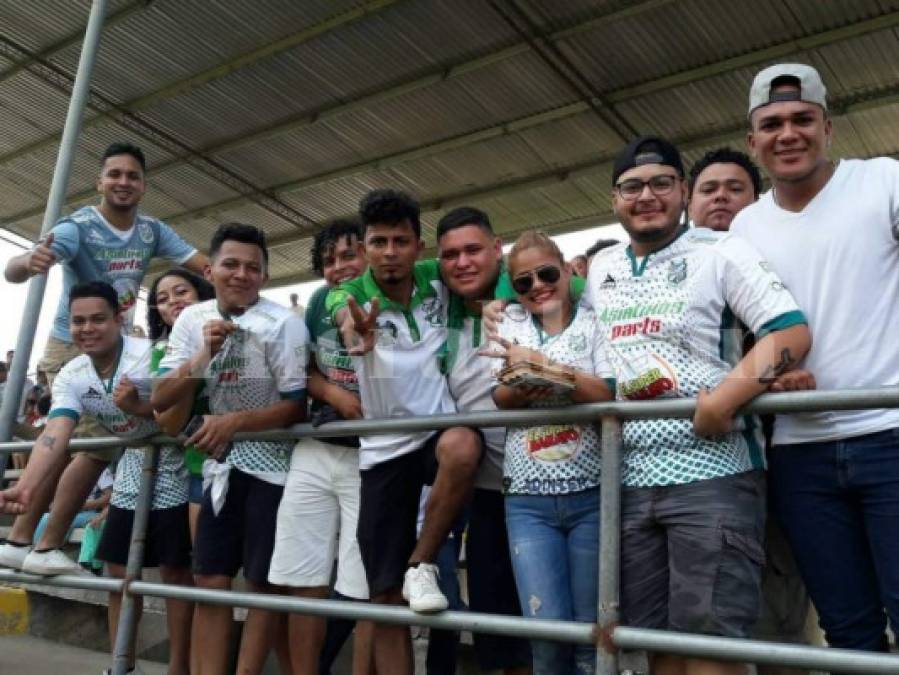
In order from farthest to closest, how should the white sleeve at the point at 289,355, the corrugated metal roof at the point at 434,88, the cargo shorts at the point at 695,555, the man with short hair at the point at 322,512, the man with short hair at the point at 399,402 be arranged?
the corrugated metal roof at the point at 434,88
the white sleeve at the point at 289,355
the man with short hair at the point at 322,512
the man with short hair at the point at 399,402
the cargo shorts at the point at 695,555

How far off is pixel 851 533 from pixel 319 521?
1.61m

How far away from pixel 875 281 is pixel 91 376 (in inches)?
118

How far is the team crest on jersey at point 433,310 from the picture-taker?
2.63 m

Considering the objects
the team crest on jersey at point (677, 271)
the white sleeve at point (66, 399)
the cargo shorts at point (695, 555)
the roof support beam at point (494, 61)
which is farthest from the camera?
the roof support beam at point (494, 61)

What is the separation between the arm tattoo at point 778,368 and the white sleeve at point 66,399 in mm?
2736

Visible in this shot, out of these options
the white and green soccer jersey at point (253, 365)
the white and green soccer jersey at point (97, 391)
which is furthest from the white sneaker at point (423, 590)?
the white and green soccer jersey at point (97, 391)

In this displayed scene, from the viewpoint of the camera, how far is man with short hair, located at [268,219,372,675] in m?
2.66

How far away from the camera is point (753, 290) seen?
199 cm

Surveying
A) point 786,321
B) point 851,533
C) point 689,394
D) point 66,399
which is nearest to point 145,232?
point 66,399

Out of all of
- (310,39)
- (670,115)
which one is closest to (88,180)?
(310,39)

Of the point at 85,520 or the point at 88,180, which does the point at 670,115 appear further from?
the point at 88,180

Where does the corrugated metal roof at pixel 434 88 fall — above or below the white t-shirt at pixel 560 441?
above

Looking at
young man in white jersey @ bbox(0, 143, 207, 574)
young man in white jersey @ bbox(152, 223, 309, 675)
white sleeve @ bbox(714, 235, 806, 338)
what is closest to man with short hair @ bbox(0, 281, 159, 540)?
young man in white jersey @ bbox(0, 143, 207, 574)

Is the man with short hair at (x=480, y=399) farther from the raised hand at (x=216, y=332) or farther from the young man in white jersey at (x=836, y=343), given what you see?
the young man in white jersey at (x=836, y=343)
